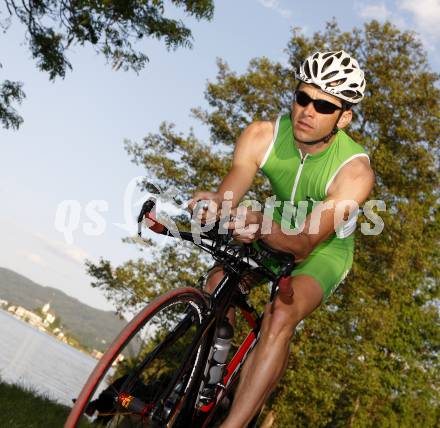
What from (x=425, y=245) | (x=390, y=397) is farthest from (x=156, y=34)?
(x=390, y=397)

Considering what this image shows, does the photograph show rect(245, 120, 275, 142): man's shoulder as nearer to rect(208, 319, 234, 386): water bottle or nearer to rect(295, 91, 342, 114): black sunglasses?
rect(295, 91, 342, 114): black sunglasses

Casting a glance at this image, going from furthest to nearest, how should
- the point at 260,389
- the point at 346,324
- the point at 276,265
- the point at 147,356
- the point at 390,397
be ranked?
the point at 390,397 → the point at 346,324 → the point at 276,265 → the point at 260,389 → the point at 147,356

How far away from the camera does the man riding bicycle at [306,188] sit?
4148 millimetres

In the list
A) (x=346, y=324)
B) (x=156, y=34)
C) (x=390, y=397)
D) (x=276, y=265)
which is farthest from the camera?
(x=390, y=397)

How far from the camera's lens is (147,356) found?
3893 millimetres

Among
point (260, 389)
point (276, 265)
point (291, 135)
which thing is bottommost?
point (260, 389)

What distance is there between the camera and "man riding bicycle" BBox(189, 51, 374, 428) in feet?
13.6

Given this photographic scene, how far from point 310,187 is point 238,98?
21043mm

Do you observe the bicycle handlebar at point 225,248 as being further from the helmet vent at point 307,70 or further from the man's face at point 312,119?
the helmet vent at point 307,70

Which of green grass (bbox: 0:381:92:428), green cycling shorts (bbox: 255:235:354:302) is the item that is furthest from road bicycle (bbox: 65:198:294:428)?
green grass (bbox: 0:381:92:428)

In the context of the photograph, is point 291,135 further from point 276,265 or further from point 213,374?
point 213,374

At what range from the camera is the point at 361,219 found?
2092cm

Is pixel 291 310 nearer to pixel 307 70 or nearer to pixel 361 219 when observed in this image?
pixel 307 70

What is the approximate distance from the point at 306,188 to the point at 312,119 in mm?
473
